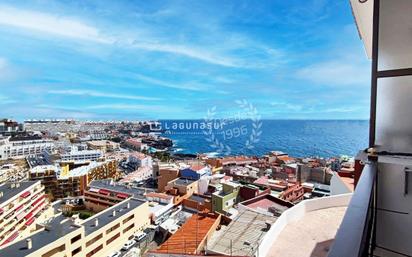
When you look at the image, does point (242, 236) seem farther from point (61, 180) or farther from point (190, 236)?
point (61, 180)

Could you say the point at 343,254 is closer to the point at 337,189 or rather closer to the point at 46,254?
the point at 337,189

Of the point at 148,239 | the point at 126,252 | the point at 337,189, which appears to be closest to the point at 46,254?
the point at 126,252

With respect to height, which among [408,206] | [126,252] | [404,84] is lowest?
[126,252]

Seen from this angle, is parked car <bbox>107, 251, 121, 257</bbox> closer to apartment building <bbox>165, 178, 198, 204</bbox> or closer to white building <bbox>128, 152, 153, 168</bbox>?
apartment building <bbox>165, 178, 198, 204</bbox>

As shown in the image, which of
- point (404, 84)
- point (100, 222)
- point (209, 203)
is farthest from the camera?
point (209, 203)

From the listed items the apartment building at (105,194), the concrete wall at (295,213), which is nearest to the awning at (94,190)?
the apartment building at (105,194)

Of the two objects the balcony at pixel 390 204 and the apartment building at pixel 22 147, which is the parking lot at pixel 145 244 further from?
the apartment building at pixel 22 147
